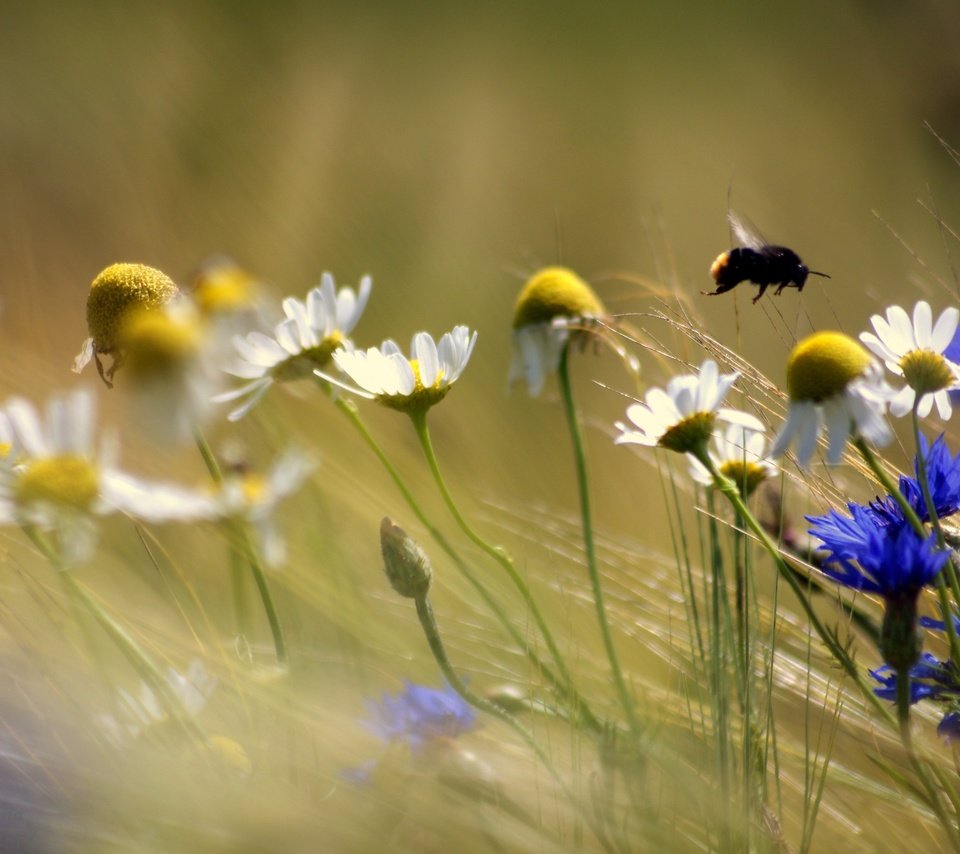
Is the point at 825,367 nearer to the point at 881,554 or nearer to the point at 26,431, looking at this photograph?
the point at 881,554

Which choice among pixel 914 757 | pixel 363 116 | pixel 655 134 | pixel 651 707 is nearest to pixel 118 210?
pixel 363 116

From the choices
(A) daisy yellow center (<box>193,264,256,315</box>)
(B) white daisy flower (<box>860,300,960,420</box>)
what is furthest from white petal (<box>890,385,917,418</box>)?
(A) daisy yellow center (<box>193,264,256,315</box>)

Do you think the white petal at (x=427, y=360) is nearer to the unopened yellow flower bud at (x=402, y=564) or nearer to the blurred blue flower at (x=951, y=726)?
→ the unopened yellow flower bud at (x=402, y=564)

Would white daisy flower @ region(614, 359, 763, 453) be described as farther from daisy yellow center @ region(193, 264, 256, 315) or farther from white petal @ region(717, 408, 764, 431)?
daisy yellow center @ region(193, 264, 256, 315)

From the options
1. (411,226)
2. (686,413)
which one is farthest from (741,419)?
(411,226)

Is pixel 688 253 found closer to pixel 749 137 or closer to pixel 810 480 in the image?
pixel 749 137

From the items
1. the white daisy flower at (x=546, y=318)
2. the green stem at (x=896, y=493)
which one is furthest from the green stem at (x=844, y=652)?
the white daisy flower at (x=546, y=318)
